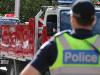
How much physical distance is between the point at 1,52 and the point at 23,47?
2264 mm

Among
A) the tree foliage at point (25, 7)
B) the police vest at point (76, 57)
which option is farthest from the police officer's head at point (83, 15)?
the tree foliage at point (25, 7)

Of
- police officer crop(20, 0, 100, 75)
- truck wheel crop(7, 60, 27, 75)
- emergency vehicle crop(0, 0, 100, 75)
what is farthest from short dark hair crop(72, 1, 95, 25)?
truck wheel crop(7, 60, 27, 75)

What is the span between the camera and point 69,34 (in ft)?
11.6

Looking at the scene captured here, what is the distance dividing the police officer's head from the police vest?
0.12 m

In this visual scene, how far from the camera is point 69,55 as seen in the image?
3.55 meters

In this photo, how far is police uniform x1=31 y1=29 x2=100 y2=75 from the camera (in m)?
3.48

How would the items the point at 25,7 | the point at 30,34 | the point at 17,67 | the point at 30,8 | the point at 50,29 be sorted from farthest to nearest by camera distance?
the point at 25,7, the point at 30,8, the point at 17,67, the point at 30,34, the point at 50,29

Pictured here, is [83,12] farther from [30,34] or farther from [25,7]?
[25,7]

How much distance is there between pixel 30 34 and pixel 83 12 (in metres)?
8.67

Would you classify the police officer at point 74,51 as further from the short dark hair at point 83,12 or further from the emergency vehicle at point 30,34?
the emergency vehicle at point 30,34

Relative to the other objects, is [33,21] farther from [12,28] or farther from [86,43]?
[86,43]

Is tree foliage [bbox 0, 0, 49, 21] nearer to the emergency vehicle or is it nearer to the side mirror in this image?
the emergency vehicle

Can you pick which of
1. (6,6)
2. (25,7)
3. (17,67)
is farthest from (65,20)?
(6,6)

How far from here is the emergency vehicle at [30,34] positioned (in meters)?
11.1
